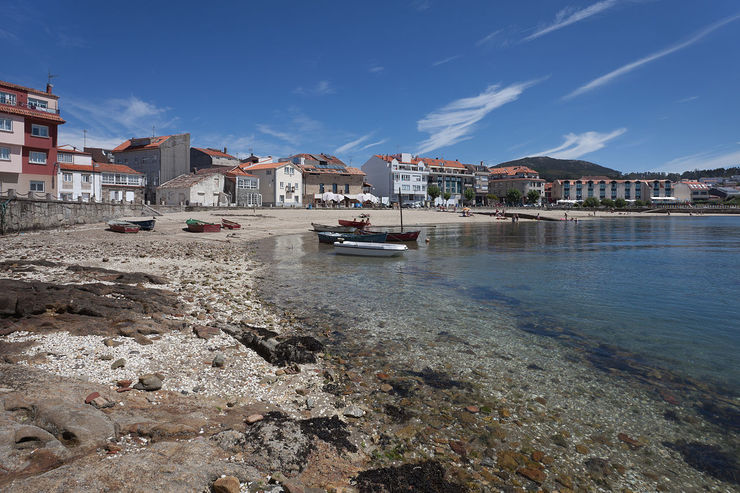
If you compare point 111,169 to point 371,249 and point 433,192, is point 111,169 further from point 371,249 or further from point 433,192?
point 433,192

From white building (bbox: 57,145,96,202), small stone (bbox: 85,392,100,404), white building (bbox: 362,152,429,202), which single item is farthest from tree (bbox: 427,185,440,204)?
small stone (bbox: 85,392,100,404)

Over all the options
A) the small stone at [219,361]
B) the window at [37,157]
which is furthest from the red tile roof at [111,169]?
the small stone at [219,361]

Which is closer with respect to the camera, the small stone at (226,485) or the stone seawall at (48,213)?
the small stone at (226,485)

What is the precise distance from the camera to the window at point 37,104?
43.8 m

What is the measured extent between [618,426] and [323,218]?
5804cm

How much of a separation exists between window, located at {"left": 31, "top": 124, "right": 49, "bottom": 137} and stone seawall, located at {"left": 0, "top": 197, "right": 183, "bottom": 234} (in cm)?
942

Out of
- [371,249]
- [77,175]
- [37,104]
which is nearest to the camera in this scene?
[371,249]

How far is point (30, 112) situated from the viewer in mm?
41031

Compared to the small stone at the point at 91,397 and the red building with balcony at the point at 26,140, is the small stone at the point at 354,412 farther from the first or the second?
the red building with balcony at the point at 26,140

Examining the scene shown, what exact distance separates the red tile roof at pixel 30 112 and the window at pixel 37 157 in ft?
12.1

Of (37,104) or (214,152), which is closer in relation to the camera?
(37,104)

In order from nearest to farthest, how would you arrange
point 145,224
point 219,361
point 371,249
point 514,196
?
1. point 219,361
2. point 371,249
3. point 145,224
4. point 514,196

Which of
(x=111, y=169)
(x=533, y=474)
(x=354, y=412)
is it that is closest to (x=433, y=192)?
(x=111, y=169)

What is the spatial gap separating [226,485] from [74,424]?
1.95 metres
